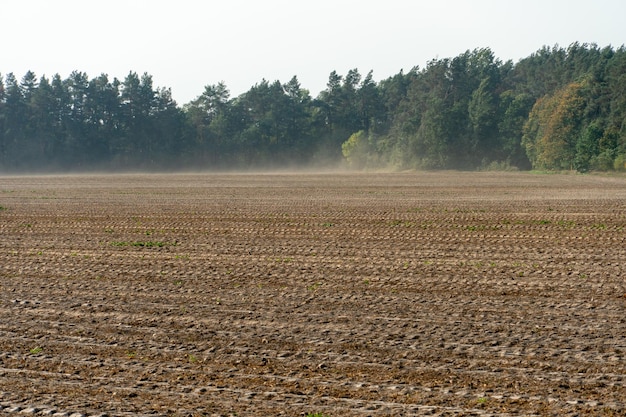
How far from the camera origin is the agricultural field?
7.99m

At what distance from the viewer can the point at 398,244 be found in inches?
774

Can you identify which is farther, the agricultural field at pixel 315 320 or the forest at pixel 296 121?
the forest at pixel 296 121

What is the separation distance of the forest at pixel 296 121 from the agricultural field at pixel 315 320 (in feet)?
249

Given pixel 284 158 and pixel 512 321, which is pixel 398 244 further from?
pixel 284 158

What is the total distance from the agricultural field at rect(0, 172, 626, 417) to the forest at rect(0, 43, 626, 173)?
75767 millimetres

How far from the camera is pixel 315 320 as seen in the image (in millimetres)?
11406

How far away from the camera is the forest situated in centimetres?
9800

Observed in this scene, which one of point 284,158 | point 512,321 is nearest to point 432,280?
point 512,321

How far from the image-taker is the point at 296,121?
124m

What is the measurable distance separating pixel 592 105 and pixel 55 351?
7320 cm

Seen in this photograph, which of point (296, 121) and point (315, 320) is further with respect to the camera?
point (296, 121)

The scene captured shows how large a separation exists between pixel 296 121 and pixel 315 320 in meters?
114

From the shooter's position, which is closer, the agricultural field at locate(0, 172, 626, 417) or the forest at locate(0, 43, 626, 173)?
the agricultural field at locate(0, 172, 626, 417)

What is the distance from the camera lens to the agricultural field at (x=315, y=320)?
314 inches
